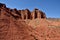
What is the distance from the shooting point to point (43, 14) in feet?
234

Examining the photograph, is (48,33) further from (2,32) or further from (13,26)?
(2,32)

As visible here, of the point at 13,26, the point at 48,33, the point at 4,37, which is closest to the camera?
the point at 4,37

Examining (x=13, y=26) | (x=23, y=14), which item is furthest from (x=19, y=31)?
(x=23, y=14)

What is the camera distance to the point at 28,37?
69.5 feet

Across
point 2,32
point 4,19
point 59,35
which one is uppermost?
point 4,19

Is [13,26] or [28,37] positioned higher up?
[13,26]

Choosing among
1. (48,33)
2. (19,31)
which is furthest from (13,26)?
(48,33)

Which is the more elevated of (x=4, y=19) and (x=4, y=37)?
(x=4, y=19)

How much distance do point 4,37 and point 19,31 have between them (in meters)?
2.99

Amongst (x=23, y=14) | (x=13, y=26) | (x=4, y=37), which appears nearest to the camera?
(x=4, y=37)

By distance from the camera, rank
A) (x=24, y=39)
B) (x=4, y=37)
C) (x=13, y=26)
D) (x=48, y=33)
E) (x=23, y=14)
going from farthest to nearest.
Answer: (x=23, y=14) → (x=48, y=33) → (x=13, y=26) → (x=24, y=39) → (x=4, y=37)

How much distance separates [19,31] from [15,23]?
6.59 ft

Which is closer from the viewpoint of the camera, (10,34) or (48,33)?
(10,34)

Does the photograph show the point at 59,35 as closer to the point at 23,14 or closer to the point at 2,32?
the point at 2,32
